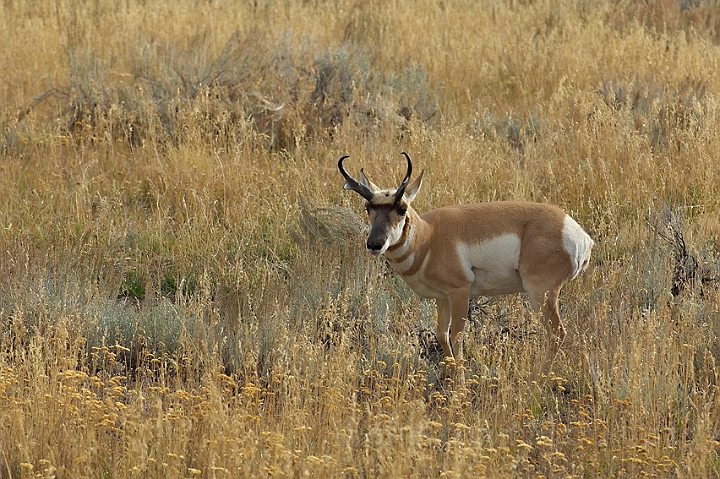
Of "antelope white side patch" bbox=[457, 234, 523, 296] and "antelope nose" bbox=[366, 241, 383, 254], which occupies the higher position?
"antelope nose" bbox=[366, 241, 383, 254]

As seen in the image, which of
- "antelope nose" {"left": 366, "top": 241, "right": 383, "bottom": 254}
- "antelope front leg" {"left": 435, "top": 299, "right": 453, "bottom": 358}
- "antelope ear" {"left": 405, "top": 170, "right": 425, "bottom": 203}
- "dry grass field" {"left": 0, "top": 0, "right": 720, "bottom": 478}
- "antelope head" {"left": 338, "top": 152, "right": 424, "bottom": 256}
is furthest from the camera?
"antelope front leg" {"left": 435, "top": 299, "right": 453, "bottom": 358}

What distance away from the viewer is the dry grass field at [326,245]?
4680 millimetres

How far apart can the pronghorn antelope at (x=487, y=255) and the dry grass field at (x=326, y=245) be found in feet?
0.91

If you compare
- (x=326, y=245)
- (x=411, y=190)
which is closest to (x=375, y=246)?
(x=411, y=190)

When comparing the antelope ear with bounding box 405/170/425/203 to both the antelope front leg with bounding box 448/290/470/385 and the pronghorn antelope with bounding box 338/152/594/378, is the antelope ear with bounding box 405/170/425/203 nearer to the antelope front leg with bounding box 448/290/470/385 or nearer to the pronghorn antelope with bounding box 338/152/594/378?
the pronghorn antelope with bounding box 338/152/594/378

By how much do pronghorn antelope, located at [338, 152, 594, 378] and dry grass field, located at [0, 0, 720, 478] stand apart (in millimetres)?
278

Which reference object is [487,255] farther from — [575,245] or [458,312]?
[575,245]

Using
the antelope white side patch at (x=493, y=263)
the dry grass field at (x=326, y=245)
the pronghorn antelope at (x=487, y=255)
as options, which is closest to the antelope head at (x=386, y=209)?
the pronghorn antelope at (x=487, y=255)

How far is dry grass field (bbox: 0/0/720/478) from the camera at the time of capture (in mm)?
4680

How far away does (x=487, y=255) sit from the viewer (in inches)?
237

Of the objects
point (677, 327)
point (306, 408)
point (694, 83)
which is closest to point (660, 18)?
point (694, 83)

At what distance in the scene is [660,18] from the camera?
15258 mm

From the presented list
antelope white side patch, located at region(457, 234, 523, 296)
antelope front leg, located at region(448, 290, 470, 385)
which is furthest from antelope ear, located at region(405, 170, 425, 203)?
antelope front leg, located at region(448, 290, 470, 385)

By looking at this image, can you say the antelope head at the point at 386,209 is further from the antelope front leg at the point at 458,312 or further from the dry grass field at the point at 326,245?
the dry grass field at the point at 326,245
